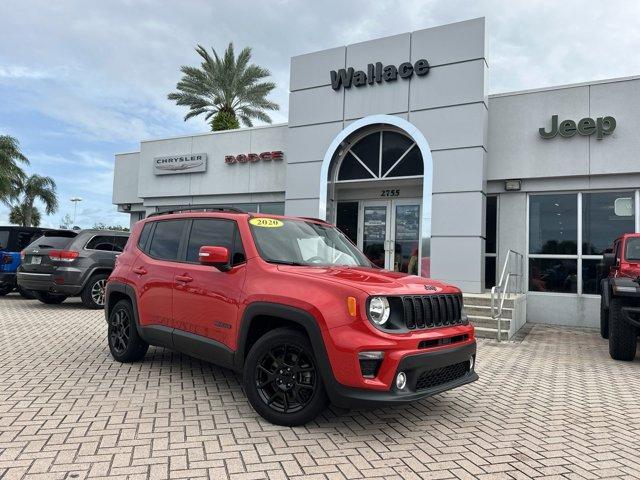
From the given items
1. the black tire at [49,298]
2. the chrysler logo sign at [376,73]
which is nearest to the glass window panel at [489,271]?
the chrysler logo sign at [376,73]

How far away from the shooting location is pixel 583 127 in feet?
35.6

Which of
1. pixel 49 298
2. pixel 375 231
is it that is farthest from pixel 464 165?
pixel 49 298

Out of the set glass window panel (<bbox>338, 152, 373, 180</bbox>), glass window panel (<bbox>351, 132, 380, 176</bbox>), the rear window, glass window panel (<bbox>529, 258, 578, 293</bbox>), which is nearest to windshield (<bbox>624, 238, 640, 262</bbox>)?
glass window panel (<bbox>529, 258, 578, 293</bbox>)

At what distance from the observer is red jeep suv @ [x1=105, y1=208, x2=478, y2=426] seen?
3.55m

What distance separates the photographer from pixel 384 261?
12.8 meters

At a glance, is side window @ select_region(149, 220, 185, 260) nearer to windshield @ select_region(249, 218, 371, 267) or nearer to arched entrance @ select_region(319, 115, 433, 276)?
windshield @ select_region(249, 218, 371, 267)

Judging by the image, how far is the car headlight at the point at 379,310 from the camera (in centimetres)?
364

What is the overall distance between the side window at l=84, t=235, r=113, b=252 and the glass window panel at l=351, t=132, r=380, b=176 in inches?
264

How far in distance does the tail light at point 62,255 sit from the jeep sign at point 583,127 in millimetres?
11270

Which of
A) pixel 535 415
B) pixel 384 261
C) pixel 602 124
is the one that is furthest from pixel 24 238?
pixel 602 124

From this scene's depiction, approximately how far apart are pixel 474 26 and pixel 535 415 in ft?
31.6

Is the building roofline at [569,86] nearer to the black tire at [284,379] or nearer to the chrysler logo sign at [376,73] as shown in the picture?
the chrysler logo sign at [376,73]

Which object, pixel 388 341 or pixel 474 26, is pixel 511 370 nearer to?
pixel 388 341

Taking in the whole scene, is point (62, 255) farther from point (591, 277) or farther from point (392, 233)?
point (591, 277)
